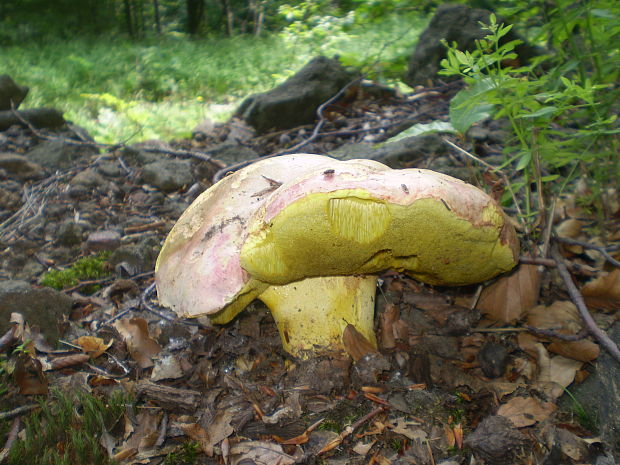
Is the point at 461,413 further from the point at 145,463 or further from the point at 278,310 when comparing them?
the point at 145,463

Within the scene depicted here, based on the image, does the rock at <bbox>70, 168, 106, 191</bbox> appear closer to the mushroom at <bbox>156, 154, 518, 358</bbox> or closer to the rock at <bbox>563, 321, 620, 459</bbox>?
the mushroom at <bbox>156, 154, 518, 358</bbox>

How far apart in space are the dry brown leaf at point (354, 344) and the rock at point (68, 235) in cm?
214

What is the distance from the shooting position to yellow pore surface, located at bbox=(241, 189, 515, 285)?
122 centimetres

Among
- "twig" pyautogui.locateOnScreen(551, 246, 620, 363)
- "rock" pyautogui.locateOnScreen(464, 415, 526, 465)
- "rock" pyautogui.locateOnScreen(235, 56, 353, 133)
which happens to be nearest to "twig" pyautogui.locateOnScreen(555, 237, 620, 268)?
"twig" pyautogui.locateOnScreen(551, 246, 620, 363)

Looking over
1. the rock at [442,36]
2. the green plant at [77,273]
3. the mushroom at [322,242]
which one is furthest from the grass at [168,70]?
the mushroom at [322,242]

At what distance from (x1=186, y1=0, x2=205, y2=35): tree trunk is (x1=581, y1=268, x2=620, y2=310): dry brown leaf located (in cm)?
1563

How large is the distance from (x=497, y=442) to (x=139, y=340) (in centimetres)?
153

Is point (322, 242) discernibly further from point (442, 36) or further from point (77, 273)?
point (442, 36)

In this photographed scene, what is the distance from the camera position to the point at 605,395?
1.53 meters

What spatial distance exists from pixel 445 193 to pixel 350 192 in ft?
0.82

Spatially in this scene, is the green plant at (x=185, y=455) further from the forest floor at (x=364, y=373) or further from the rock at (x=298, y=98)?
the rock at (x=298, y=98)

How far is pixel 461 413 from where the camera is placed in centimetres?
167

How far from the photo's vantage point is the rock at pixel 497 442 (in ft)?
4.83

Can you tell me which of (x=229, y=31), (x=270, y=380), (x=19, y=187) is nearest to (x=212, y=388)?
(x=270, y=380)
